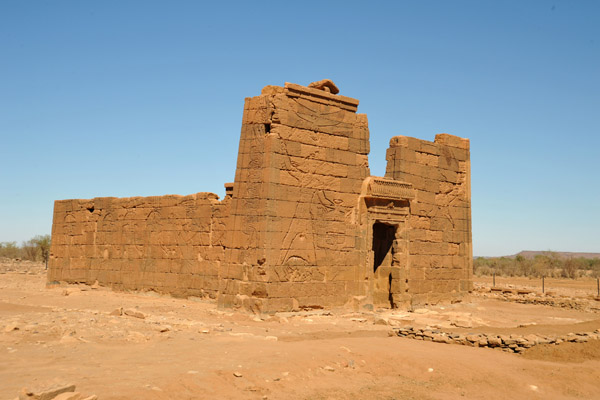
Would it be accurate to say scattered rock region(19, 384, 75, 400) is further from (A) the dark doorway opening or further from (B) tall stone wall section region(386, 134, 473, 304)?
(B) tall stone wall section region(386, 134, 473, 304)

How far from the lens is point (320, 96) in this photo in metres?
12.7

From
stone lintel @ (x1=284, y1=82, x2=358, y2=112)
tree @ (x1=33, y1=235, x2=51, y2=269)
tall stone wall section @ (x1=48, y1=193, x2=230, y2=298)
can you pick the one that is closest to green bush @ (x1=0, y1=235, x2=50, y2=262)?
tree @ (x1=33, y1=235, x2=51, y2=269)

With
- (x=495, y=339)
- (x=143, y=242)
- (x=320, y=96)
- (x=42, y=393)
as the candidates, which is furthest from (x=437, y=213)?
(x=42, y=393)

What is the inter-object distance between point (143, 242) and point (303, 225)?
543 centimetres

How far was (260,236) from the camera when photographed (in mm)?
11562

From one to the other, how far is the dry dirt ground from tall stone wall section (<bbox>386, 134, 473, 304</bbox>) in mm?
3560

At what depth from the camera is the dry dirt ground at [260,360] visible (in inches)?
236

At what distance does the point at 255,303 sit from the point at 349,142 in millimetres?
4501

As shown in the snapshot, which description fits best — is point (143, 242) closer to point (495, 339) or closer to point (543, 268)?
point (495, 339)

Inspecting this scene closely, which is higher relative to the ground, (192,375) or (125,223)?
(125,223)

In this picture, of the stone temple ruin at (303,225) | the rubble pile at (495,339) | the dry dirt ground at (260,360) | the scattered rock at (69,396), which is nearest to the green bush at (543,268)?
the stone temple ruin at (303,225)

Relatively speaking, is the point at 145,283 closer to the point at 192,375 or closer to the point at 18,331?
the point at 18,331

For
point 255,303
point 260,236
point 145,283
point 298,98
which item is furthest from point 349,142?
point 145,283

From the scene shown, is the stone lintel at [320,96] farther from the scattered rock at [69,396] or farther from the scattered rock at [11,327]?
the scattered rock at [69,396]
